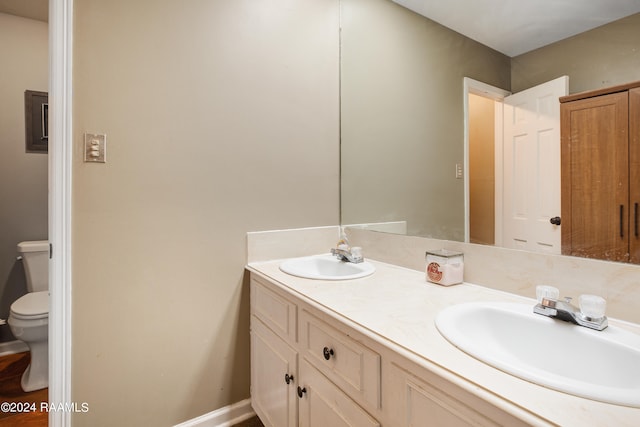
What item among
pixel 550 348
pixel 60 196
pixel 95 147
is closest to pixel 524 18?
pixel 550 348

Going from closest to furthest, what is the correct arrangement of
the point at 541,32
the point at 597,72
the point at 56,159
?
the point at 597,72 → the point at 541,32 → the point at 56,159

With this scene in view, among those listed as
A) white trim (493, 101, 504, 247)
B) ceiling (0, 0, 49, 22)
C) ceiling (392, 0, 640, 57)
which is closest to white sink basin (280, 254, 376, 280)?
white trim (493, 101, 504, 247)

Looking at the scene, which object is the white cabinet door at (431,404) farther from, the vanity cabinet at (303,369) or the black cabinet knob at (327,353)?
the black cabinet knob at (327,353)

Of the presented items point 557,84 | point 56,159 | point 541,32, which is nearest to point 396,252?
point 557,84

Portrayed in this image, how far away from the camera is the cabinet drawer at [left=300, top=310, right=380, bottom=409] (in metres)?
0.76

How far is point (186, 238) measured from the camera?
1.36 meters

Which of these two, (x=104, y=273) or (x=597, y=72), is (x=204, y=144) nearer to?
(x=104, y=273)

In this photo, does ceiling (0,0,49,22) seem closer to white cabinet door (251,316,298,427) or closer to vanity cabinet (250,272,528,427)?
vanity cabinet (250,272,528,427)

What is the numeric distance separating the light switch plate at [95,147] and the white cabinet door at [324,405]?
1.08m

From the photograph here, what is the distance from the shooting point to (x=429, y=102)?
141 centimetres

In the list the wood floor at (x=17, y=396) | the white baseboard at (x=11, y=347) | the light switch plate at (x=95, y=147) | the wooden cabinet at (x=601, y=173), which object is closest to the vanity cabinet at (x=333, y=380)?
the wooden cabinet at (x=601, y=173)

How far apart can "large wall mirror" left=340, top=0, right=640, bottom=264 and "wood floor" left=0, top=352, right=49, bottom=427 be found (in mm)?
1939

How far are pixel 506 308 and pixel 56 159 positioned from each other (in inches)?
61.4

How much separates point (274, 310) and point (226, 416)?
0.67 metres
